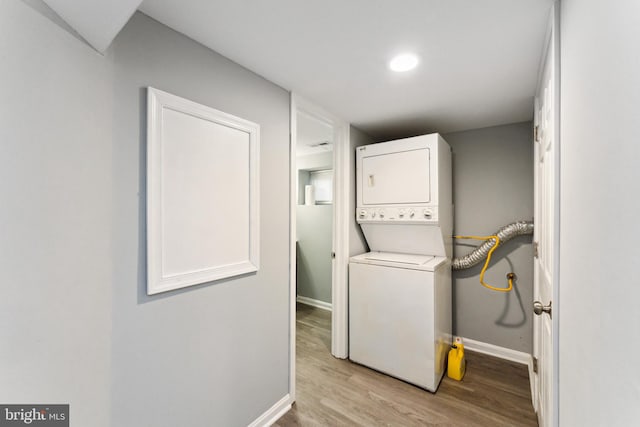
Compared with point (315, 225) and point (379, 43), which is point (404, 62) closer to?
point (379, 43)

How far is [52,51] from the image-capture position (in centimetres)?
83

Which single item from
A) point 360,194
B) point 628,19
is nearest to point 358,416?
point 360,194

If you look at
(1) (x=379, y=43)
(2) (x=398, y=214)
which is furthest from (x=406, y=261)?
(1) (x=379, y=43)

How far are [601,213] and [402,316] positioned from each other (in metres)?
1.80

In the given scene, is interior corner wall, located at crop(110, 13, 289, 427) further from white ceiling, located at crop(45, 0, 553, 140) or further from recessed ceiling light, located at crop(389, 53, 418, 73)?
recessed ceiling light, located at crop(389, 53, 418, 73)

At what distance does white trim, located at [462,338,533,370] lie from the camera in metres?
2.45

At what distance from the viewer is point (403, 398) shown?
1.98 metres

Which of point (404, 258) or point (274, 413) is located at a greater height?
point (404, 258)

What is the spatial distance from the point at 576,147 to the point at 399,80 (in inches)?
46.3

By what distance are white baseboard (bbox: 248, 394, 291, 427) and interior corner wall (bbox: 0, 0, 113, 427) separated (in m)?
0.90

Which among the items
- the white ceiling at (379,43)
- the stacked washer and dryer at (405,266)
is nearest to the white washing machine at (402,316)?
the stacked washer and dryer at (405,266)

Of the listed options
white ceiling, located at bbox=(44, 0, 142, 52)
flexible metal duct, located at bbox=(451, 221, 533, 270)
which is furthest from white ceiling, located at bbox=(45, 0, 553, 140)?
flexible metal duct, located at bbox=(451, 221, 533, 270)

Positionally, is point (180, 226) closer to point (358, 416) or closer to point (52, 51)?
point (52, 51)

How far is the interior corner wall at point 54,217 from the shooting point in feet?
2.39
